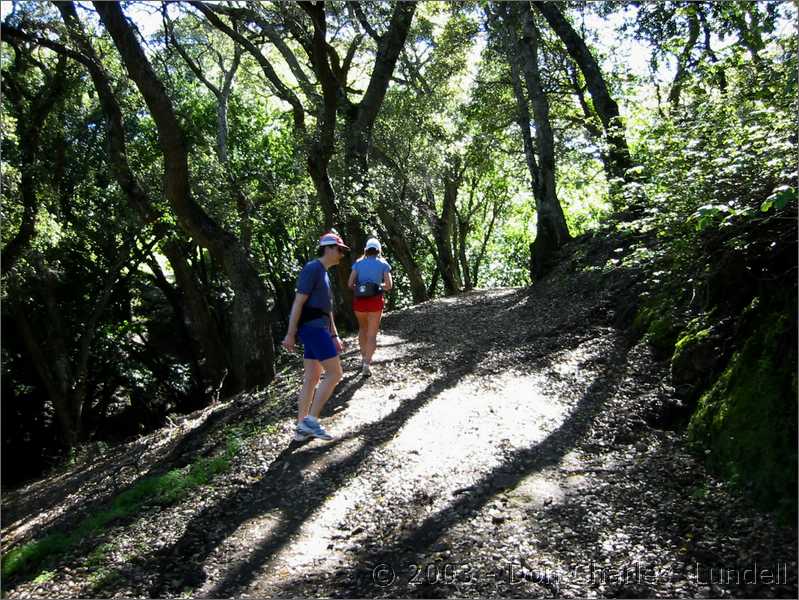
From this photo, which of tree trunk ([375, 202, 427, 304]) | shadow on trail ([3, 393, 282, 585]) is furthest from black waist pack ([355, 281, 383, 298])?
tree trunk ([375, 202, 427, 304])

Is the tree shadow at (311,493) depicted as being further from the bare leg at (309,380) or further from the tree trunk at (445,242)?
the tree trunk at (445,242)

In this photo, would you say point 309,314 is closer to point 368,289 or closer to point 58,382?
point 368,289

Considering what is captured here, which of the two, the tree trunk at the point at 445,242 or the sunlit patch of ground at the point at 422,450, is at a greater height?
the tree trunk at the point at 445,242

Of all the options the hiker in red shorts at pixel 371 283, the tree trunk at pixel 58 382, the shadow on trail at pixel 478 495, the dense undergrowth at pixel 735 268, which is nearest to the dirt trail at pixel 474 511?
the shadow on trail at pixel 478 495

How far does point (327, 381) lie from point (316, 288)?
99 cm

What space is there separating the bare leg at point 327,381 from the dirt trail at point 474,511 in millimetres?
444

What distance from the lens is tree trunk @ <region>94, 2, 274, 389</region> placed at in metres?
9.70

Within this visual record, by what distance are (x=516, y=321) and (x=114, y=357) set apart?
14777mm

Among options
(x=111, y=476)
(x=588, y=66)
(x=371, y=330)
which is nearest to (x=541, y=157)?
(x=588, y=66)

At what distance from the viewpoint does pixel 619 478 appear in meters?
5.53

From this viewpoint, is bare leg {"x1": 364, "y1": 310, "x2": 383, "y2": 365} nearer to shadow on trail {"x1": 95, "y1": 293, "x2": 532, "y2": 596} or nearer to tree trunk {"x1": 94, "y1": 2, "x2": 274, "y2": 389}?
shadow on trail {"x1": 95, "y1": 293, "x2": 532, "y2": 596}

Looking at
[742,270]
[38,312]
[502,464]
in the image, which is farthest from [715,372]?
[38,312]

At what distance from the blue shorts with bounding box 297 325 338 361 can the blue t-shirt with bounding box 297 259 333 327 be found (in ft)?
0.21

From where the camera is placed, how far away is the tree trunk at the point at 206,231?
9695 millimetres
